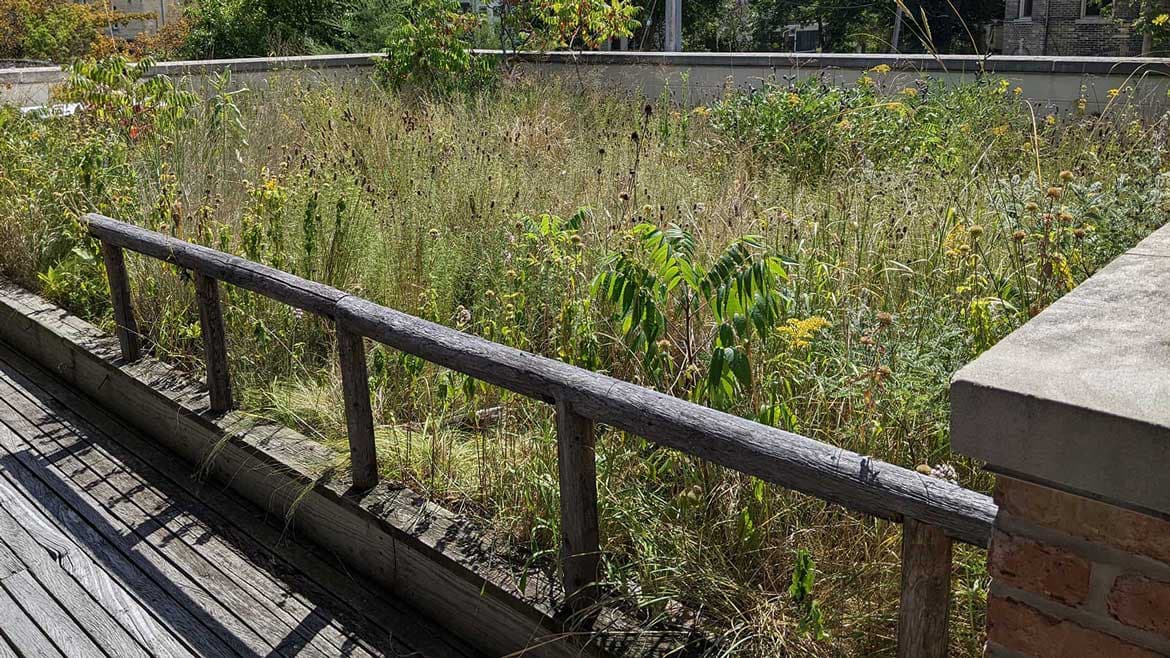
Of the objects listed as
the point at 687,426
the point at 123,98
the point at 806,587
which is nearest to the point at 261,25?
the point at 123,98

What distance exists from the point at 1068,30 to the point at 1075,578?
32392 mm

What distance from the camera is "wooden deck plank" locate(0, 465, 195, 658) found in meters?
3.43

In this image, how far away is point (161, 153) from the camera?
6.89 m

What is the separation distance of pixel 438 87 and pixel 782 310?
7.55 m

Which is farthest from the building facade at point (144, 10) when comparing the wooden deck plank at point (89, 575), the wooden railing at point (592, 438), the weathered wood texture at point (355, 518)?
the wooden railing at point (592, 438)

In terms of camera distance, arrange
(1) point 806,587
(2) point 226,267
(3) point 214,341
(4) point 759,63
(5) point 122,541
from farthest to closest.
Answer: (4) point 759,63 → (3) point 214,341 → (2) point 226,267 → (5) point 122,541 → (1) point 806,587

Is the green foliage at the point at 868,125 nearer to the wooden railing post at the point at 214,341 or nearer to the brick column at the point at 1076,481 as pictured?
the wooden railing post at the point at 214,341

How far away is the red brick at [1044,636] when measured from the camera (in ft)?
5.52

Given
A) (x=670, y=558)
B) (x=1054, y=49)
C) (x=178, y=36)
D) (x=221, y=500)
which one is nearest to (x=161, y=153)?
(x=221, y=500)

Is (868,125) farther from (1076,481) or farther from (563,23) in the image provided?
(1076,481)

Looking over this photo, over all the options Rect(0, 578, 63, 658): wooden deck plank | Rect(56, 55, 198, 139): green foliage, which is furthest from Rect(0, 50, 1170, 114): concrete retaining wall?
Rect(0, 578, 63, 658): wooden deck plank

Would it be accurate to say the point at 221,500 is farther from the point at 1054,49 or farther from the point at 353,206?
the point at 1054,49

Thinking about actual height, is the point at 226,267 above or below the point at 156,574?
above

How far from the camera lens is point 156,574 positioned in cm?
380
